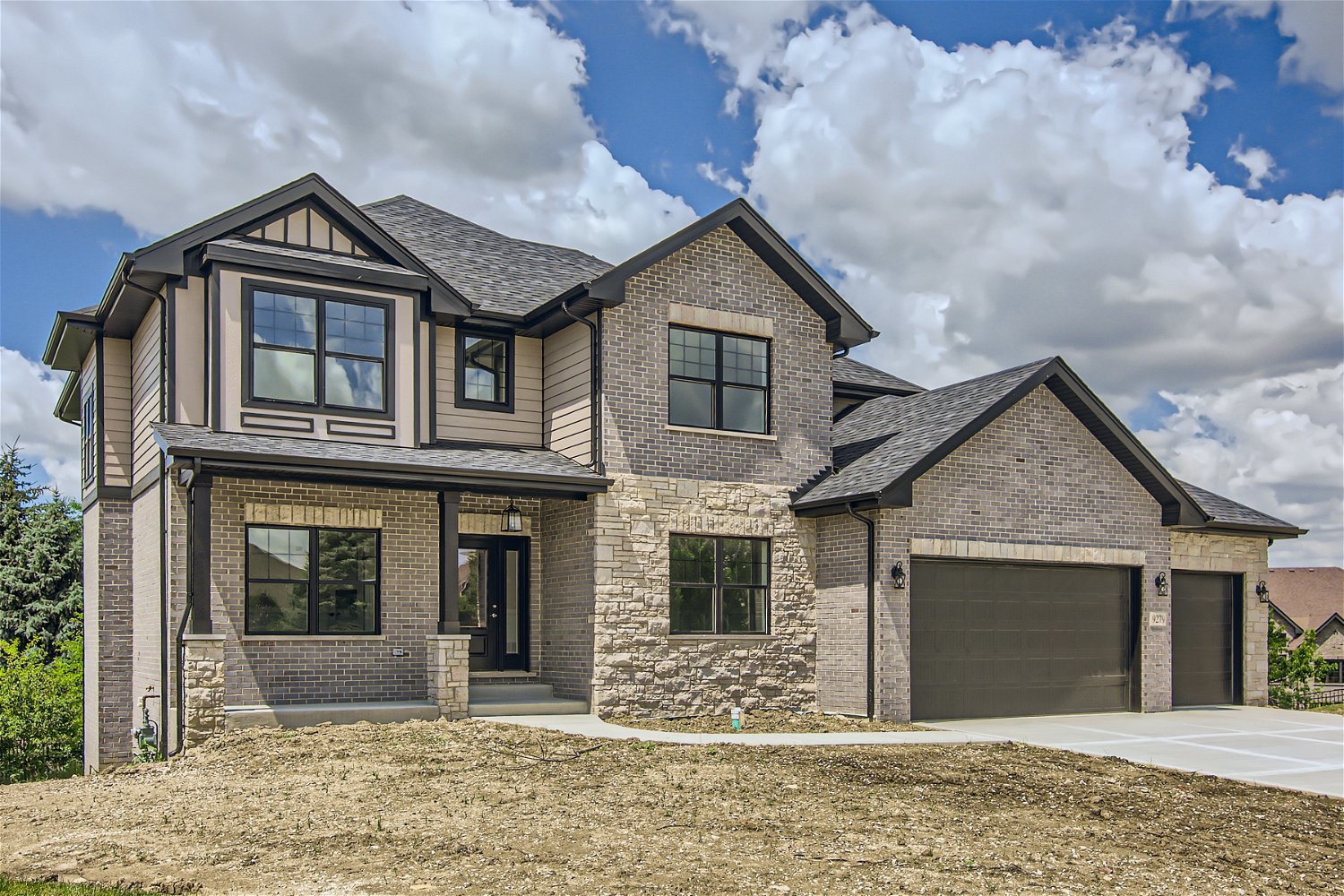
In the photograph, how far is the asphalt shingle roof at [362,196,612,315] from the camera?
18.3 meters

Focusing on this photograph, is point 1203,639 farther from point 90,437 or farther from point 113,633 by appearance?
point 90,437

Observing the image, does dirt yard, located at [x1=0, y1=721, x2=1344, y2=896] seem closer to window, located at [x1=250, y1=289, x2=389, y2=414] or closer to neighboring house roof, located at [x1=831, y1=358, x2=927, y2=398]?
window, located at [x1=250, y1=289, x2=389, y2=414]

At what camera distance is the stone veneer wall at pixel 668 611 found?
16.3 metres

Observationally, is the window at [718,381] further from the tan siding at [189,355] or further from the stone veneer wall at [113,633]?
the stone veneer wall at [113,633]

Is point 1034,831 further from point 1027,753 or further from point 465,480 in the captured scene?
point 465,480

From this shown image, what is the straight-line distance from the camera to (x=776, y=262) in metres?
18.2

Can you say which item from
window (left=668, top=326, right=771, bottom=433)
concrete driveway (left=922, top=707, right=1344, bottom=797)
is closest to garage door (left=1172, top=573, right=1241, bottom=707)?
concrete driveway (left=922, top=707, right=1344, bottom=797)

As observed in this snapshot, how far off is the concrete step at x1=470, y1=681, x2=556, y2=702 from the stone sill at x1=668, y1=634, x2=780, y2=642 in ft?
6.82

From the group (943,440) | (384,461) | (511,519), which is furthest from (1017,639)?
(384,461)

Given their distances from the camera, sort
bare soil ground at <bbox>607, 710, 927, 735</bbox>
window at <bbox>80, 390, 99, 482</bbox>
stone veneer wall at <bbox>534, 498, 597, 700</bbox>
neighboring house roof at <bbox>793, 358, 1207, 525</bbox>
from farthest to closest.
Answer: window at <bbox>80, 390, 99, 482</bbox>
neighboring house roof at <bbox>793, 358, 1207, 525</bbox>
stone veneer wall at <bbox>534, 498, 597, 700</bbox>
bare soil ground at <bbox>607, 710, 927, 735</bbox>

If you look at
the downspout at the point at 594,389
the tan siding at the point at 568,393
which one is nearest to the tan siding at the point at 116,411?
the tan siding at the point at 568,393

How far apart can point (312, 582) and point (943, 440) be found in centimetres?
917

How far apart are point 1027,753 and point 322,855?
28.1 ft

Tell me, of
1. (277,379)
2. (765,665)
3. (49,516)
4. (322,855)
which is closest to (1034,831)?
(322,855)
